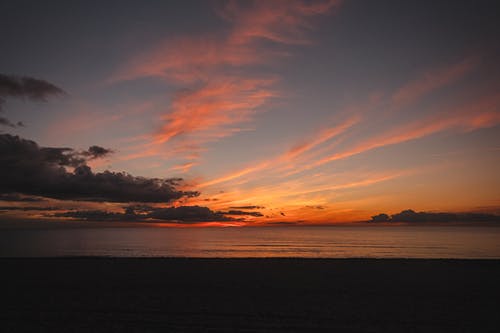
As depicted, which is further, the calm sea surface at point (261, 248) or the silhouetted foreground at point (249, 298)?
the calm sea surface at point (261, 248)

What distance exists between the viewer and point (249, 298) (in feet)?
52.4

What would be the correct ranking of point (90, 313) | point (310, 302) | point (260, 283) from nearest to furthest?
point (90, 313) < point (310, 302) < point (260, 283)

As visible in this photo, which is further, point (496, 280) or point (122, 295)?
point (496, 280)

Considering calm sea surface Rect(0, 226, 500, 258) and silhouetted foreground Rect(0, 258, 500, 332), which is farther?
calm sea surface Rect(0, 226, 500, 258)

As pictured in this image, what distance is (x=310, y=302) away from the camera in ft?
49.9

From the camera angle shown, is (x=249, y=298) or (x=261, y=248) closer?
(x=249, y=298)

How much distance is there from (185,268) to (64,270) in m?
9.12

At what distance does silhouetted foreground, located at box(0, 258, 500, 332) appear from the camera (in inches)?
465

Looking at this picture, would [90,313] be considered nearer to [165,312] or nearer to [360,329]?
[165,312]

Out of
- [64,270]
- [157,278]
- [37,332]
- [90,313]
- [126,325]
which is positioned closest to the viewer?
[37,332]

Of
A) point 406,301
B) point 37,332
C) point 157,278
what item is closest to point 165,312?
point 37,332

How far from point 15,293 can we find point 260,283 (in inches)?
520

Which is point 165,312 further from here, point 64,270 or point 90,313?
point 64,270

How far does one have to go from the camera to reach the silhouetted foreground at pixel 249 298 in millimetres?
11820
